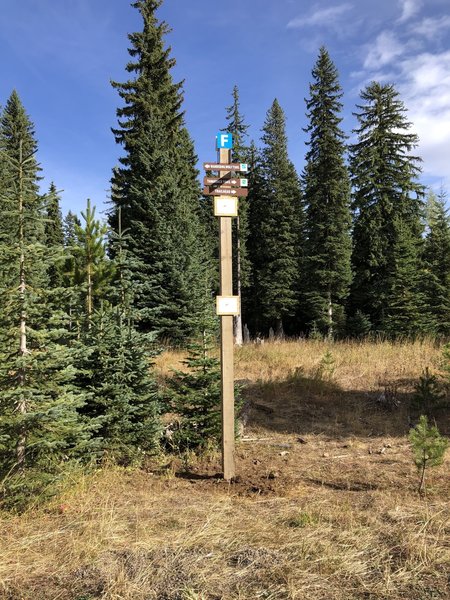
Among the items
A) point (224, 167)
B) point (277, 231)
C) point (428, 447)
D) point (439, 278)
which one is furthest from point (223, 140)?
point (277, 231)

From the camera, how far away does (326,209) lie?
26609mm

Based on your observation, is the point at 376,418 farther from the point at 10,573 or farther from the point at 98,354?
the point at 10,573

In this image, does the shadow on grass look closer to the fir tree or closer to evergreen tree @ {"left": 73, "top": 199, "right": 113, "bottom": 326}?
evergreen tree @ {"left": 73, "top": 199, "right": 113, "bottom": 326}

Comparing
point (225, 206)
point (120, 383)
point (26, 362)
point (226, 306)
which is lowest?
point (120, 383)

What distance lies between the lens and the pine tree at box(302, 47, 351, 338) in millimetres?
26234

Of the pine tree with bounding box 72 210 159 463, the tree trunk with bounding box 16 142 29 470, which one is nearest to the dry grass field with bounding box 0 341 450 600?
the pine tree with bounding box 72 210 159 463

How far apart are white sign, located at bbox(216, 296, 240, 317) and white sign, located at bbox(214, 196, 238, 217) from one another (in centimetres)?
104

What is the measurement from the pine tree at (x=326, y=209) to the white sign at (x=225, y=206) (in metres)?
21.4

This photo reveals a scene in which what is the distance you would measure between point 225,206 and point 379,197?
2341 centimetres

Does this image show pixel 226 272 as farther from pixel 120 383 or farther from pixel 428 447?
pixel 428 447

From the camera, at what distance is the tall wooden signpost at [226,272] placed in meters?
5.21

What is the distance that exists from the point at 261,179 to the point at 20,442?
30.9 m

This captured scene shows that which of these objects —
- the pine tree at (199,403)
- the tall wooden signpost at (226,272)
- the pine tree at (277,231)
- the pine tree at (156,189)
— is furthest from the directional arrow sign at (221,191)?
the pine tree at (277,231)

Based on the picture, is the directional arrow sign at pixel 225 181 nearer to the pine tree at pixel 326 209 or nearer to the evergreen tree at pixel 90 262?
the evergreen tree at pixel 90 262
